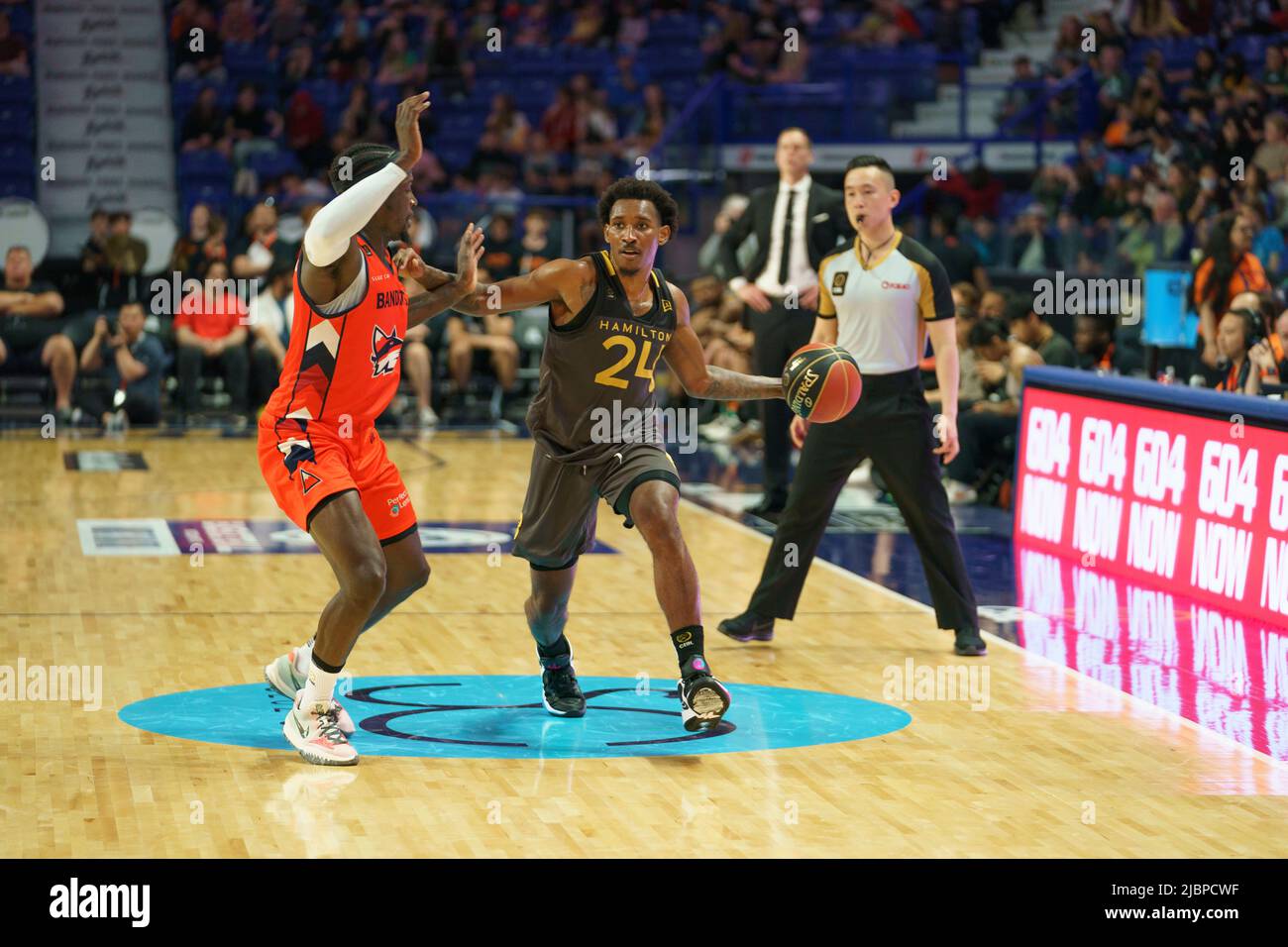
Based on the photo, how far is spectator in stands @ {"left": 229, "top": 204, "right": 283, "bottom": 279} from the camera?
1720 centimetres

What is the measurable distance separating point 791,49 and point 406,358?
656 cm

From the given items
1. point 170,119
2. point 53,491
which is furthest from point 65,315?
point 170,119

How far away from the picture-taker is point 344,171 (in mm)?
6258

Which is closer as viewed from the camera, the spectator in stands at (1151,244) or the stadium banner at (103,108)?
the spectator in stands at (1151,244)

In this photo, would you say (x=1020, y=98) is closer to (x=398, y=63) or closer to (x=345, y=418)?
(x=398, y=63)

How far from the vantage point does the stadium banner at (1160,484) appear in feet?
29.0

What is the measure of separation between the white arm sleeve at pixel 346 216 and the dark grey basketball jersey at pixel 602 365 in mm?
1010

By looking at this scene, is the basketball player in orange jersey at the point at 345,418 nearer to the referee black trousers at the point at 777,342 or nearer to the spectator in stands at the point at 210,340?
the referee black trousers at the point at 777,342

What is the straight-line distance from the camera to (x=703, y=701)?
6.44 meters

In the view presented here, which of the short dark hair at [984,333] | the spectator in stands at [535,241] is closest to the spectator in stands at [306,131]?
the spectator in stands at [535,241]

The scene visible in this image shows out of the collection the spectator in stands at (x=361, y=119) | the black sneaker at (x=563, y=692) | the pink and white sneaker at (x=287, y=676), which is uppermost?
the spectator in stands at (x=361, y=119)

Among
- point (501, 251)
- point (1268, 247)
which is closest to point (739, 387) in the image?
point (1268, 247)

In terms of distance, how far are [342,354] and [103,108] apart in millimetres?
17186

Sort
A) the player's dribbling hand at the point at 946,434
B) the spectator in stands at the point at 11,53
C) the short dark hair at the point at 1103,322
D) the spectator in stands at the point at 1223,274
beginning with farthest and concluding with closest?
the spectator in stands at the point at 11,53, the short dark hair at the point at 1103,322, the spectator in stands at the point at 1223,274, the player's dribbling hand at the point at 946,434
